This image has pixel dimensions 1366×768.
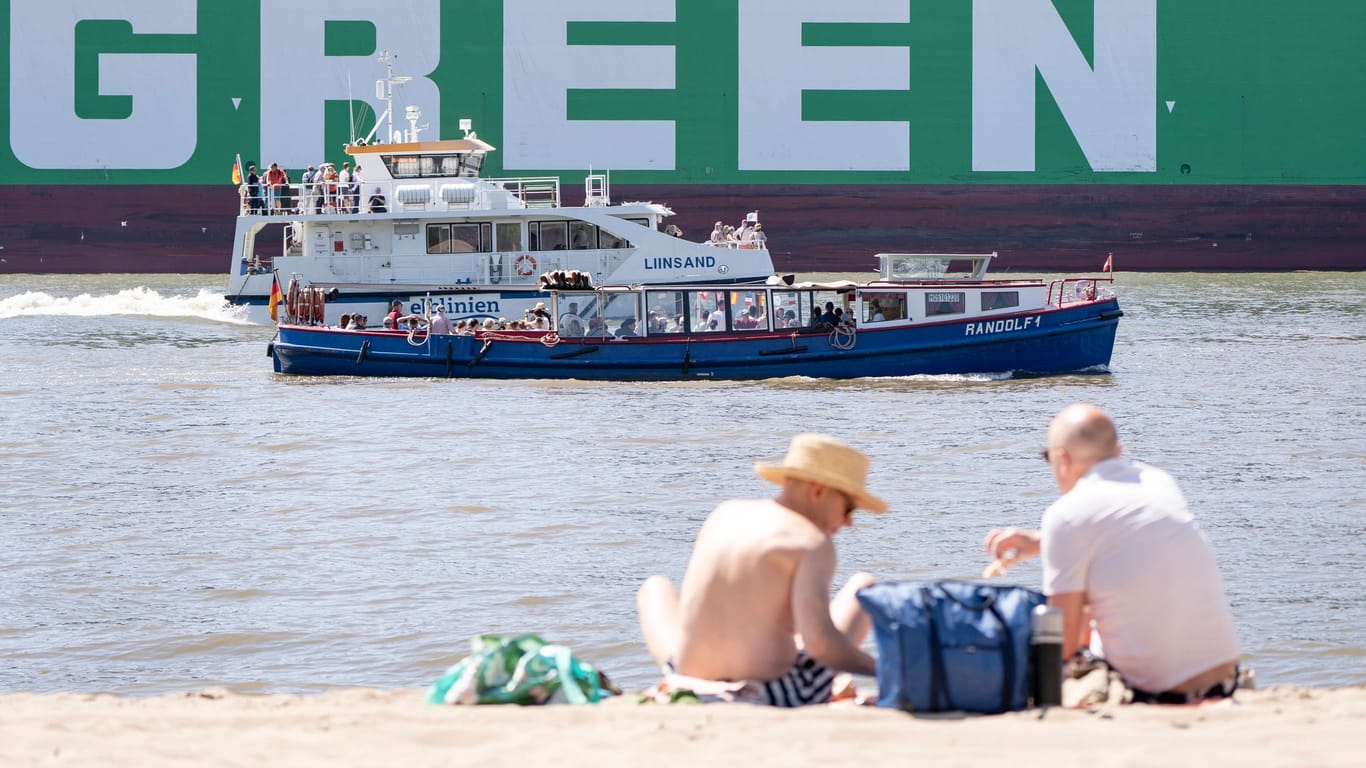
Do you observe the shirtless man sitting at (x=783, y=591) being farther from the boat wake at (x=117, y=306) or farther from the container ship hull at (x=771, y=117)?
the container ship hull at (x=771, y=117)

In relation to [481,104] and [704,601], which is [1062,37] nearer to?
[481,104]

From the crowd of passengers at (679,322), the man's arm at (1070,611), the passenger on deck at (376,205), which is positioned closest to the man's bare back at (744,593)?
the man's arm at (1070,611)

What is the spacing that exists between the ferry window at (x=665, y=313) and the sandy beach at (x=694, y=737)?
62.4 feet

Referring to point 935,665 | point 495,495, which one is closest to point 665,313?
point 495,495

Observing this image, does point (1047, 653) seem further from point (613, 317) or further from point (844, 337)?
point (613, 317)

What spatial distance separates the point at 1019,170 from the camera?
2042 inches

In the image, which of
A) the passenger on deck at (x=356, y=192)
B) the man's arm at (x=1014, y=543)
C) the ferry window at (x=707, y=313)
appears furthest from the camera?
the passenger on deck at (x=356, y=192)

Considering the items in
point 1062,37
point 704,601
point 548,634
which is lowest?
point 548,634

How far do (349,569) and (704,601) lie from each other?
680cm

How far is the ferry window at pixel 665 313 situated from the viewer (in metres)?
25.6

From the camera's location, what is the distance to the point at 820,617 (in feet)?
20.0

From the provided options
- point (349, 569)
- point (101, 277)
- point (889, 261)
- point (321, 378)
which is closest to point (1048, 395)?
point (889, 261)

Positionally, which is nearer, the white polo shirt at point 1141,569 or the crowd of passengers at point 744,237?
the white polo shirt at point 1141,569

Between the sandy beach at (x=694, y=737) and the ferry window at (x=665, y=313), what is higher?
the ferry window at (x=665, y=313)
